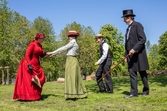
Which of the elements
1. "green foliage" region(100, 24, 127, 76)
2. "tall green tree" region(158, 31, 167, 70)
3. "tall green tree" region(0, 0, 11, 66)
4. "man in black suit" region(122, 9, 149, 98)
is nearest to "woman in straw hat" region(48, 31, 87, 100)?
"man in black suit" region(122, 9, 149, 98)

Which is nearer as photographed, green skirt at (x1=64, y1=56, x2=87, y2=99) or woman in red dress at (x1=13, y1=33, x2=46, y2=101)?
green skirt at (x1=64, y1=56, x2=87, y2=99)

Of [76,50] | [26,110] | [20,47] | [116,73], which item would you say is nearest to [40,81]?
[76,50]

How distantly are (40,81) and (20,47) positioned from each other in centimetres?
2711

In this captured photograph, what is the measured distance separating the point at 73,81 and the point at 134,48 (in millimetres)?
1939

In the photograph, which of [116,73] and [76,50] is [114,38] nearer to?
[116,73]

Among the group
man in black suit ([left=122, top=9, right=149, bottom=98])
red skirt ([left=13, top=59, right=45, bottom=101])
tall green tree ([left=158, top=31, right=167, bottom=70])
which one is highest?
tall green tree ([left=158, top=31, right=167, bottom=70])

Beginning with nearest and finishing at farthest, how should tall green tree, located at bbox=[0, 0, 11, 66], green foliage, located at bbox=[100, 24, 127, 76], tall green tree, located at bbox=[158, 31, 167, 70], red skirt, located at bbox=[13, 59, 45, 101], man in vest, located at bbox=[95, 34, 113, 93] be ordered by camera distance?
red skirt, located at bbox=[13, 59, 45, 101] < man in vest, located at bbox=[95, 34, 113, 93] < tall green tree, located at bbox=[0, 0, 11, 66] < green foliage, located at bbox=[100, 24, 127, 76] < tall green tree, located at bbox=[158, 31, 167, 70]

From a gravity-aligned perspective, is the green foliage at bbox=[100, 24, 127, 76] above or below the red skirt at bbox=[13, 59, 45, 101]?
above

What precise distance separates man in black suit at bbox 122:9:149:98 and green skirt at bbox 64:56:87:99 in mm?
1383

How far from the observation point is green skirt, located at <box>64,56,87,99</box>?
6.63 meters

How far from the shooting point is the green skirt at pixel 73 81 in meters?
6.63

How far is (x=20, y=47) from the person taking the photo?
33000mm

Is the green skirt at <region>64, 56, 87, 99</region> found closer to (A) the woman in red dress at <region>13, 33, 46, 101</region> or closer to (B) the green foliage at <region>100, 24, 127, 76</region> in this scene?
(A) the woman in red dress at <region>13, 33, 46, 101</region>

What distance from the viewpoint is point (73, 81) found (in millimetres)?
6672
